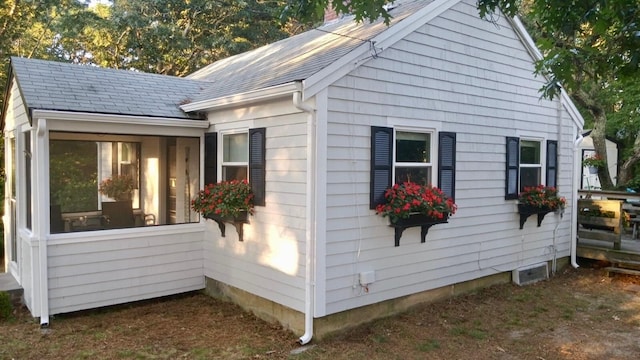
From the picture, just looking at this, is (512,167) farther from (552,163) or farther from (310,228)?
(310,228)

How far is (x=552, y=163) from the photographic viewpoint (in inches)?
323

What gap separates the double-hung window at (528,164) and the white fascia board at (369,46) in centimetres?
243

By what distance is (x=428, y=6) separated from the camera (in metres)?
6.22

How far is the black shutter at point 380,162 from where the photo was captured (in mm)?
5629

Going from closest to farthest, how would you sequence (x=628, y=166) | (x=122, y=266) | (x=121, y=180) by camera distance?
(x=122, y=266)
(x=121, y=180)
(x=628, y=166)

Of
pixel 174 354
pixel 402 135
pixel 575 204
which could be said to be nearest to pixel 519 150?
pixel 575 204

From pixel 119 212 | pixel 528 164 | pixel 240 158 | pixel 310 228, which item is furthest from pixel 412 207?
pixel 119 212

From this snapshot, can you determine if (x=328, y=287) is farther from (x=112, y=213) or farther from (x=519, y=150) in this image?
(x=112, y=213)

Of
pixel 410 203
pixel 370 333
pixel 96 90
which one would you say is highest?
pixel 96 90

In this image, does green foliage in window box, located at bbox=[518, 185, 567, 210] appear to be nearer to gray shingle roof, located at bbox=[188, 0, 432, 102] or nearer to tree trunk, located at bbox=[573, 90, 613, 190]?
gray shingle roof, located at bbox=[188, 0, 432, 102]

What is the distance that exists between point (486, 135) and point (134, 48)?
13476mm

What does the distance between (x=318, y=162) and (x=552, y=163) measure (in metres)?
5.06

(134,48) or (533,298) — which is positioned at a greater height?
(134,48)

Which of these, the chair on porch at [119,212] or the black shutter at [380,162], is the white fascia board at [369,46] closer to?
the black shutter at [380,162]
